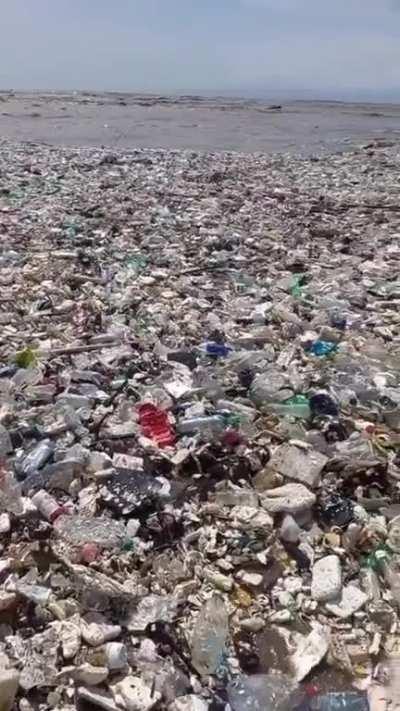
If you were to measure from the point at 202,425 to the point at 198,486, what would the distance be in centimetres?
47

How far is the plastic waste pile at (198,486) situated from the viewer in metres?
2.14

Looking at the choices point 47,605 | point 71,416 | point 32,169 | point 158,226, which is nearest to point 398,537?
point 47,605

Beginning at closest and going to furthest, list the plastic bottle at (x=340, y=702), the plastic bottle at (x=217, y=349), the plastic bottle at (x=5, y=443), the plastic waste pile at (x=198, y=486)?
the plastic bottle at (x=340, y=702) < the plastic waste pile at (x=198, y=486) < the plastic bottle at (x=5, y=443) < the plastic bottle at (x=217, y=349)

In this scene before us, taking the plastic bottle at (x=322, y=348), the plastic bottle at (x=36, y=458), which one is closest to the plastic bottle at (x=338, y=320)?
the plastic bottle at (x=322, y=348)

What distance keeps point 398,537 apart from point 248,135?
74.2 ft

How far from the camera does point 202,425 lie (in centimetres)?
339

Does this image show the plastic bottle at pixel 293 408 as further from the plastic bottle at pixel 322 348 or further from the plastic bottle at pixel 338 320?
the plastic bottle at pixel 338 320

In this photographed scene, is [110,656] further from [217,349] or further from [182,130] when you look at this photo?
[182,130]

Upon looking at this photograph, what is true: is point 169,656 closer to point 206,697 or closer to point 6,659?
point 206,697

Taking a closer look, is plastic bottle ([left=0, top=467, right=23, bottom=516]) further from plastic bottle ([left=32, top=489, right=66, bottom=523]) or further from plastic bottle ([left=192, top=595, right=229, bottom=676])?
plastic bottle ([left=192, top=595, right=229, bottom=676])

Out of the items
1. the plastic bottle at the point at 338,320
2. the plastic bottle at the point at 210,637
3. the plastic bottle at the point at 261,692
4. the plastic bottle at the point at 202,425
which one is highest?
the plastic bottle at the point at 338,320

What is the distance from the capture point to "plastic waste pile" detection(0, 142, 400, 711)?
84.3 inches

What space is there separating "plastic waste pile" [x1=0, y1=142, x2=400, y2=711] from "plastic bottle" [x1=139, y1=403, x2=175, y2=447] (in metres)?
0.01

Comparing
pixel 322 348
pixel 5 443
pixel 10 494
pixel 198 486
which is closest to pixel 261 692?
pixel 198 486
